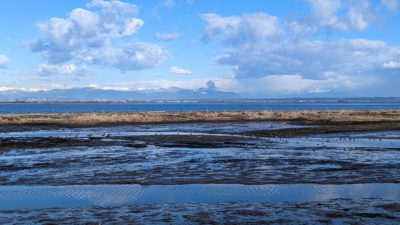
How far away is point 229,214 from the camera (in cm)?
1447

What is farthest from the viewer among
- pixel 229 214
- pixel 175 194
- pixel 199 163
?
pixel 199 163

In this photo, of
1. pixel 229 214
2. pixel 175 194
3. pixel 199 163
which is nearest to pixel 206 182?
pixel 175 194

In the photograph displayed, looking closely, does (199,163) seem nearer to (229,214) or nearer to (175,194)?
(175,194)

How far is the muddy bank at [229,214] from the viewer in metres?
13.7

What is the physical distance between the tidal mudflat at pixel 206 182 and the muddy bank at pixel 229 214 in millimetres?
29

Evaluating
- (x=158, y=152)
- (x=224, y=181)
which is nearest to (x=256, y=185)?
(x=224, y=181)

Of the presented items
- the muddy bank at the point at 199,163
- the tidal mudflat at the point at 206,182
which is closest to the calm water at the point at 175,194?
the tidal mudflat at the point at 206,182

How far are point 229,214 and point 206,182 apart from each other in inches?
252

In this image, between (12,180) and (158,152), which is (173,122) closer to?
(158,152)

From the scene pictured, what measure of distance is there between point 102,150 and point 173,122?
132 feet

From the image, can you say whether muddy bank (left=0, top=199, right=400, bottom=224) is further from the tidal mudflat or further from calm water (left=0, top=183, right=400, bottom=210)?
calm water (left=0, top=183, right=400, bottom=210)

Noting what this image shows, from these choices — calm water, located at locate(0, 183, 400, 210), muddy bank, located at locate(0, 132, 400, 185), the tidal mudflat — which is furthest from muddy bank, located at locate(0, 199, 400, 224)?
muddy bank, located at locate(0, 132, 400, 185)

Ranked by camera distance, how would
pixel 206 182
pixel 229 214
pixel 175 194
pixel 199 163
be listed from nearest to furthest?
pixel 229 214
pixel 175 194
pixel 206 182
pixel 199 163

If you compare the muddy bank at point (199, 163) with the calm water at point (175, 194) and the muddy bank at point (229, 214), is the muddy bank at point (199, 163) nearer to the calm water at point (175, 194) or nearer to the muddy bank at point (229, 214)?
the calm water at point (175, 194)
